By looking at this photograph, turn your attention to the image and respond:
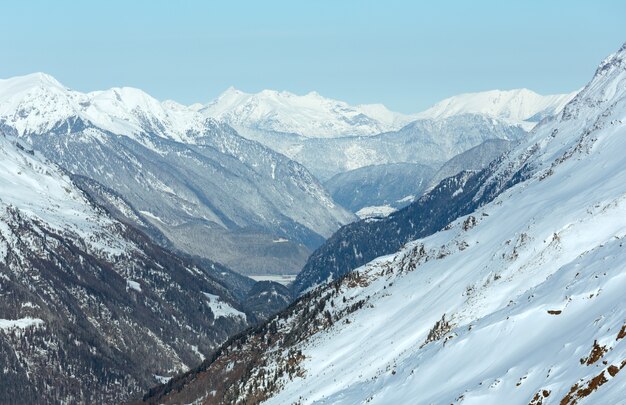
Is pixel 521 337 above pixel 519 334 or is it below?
below

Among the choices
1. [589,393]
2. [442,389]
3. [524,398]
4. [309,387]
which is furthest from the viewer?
[309,387]

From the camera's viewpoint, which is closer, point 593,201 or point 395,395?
point 395,395

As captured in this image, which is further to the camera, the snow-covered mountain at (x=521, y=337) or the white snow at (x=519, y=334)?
the white snow at (x=519, y=334)

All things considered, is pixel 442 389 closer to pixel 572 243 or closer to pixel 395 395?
pixel 395 395

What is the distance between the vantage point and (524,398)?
8369 cm

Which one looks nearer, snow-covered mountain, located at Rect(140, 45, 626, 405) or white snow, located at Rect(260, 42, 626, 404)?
snow-covered mountain, located at Rect(140, 45, 626, 405)

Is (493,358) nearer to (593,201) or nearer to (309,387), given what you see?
(309,387)

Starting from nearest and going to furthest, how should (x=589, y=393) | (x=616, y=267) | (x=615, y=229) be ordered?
1. (x=589, y=393)
2. (x=616, y=267)
3. (x=615, y=229)

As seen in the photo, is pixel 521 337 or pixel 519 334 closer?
pixel 521 337

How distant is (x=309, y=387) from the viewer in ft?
601

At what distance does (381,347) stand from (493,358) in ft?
256

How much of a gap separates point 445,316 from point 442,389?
224ft

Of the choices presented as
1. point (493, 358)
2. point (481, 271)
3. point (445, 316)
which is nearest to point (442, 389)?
Answer: point (493, 358)

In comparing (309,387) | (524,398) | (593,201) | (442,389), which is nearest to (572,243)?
(593,201)
